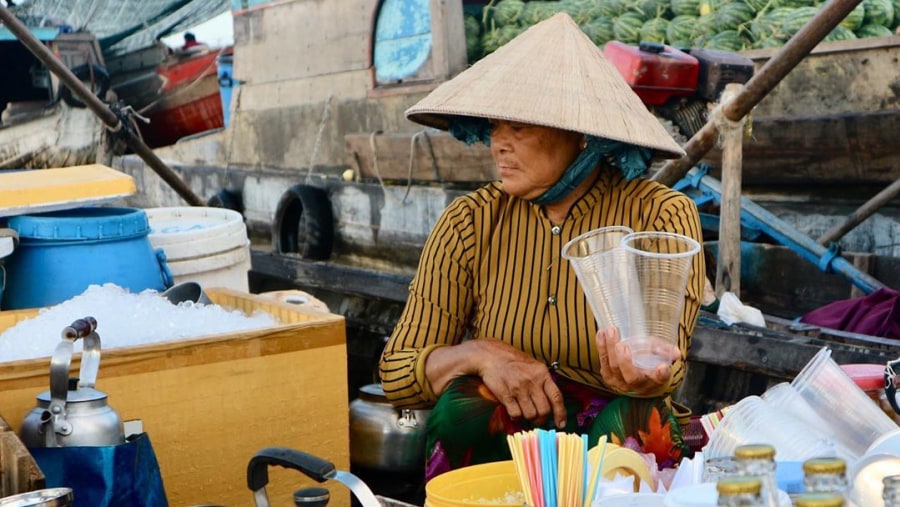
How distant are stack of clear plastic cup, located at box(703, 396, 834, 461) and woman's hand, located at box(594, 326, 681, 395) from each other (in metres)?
0.33

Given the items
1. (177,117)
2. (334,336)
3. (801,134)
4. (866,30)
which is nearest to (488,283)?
(334,336)

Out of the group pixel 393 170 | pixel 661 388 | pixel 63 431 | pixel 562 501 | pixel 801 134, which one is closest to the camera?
pixel 562 501

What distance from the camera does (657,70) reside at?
19.4ft

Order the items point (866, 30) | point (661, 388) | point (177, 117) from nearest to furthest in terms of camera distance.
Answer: point (661, 388), point (866, 30), point (177, 117)

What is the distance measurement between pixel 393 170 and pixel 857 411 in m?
6.60

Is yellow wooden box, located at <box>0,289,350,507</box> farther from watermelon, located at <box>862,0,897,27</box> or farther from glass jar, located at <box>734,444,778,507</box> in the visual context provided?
watermelon, located at <box>862,0,897,27</box>

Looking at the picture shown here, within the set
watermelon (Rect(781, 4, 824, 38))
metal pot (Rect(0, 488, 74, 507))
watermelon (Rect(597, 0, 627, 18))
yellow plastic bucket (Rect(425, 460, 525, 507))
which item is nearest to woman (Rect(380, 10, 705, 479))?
yellow plastic bucket (Rect(425, 460, 525, 507))

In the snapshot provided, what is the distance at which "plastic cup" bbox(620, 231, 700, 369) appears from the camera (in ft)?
6.81

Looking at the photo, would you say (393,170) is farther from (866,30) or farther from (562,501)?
(562,501)

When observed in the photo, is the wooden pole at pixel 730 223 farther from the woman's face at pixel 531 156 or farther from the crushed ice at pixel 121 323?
the crushed ice at pixel 121 323

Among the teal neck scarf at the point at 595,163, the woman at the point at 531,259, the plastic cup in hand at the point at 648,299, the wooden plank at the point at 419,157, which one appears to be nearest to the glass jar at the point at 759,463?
the plastic cup in hand at the point at 648,299

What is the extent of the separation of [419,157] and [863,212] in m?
3.23

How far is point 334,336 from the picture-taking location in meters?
2.80

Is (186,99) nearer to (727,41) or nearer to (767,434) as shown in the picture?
(727,41)
